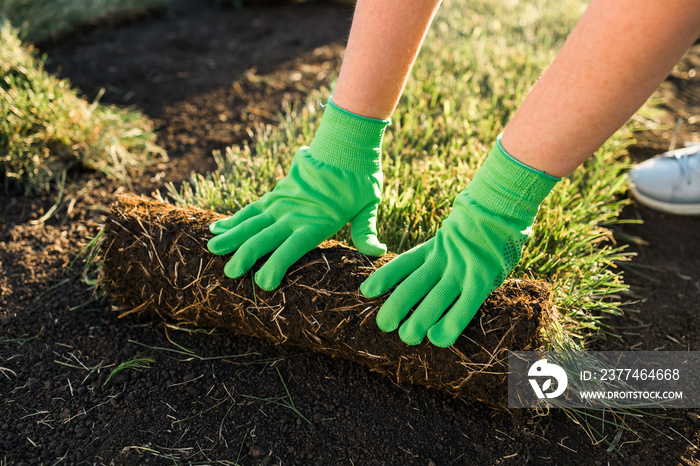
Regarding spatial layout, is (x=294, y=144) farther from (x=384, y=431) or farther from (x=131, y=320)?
(x=384, y=431)

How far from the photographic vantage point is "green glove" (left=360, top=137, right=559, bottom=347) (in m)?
1.35

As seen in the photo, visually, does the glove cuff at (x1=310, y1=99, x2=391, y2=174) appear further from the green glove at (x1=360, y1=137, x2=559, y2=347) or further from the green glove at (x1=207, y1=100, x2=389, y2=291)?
the green glove at (x1=360, y1=137, x2=559, y2=347)

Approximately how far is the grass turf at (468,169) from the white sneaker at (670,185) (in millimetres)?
95

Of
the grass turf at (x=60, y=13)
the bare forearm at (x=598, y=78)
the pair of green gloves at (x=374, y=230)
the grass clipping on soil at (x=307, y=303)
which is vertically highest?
A: the bare forearm at (x=598, y=78)

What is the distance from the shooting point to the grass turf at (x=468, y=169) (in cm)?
176

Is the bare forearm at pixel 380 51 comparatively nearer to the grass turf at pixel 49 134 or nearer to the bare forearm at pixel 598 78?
the bare forearm at pixel 598 78

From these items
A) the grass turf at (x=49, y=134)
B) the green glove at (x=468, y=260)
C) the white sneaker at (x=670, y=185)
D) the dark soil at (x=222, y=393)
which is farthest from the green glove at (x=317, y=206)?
the white sneaker at (x=670, y=185)

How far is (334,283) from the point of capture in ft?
4.84

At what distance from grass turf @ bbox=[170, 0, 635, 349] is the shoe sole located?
0.27 ft

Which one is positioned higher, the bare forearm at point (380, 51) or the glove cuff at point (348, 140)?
the bare forearm at point (380, 51)

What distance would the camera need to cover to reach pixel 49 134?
2.31m

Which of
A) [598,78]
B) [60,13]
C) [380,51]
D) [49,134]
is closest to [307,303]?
[380,51]

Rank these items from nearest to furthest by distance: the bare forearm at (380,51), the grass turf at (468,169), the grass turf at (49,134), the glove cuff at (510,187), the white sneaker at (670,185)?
1. the glove cuff at (510,187)
2. the bare forearm at (380,51)
3. the grass turf at (468,169)
4. the grass turf at (49,134)
5. the white sneaker at (670,185)

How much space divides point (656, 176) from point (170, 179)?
7.20 ft
